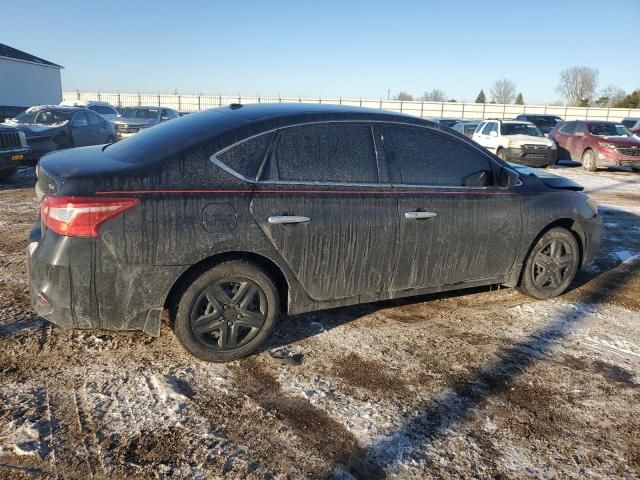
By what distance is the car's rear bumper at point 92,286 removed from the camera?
2.91m

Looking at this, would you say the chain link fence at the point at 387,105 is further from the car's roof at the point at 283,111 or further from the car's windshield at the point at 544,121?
the car's roof at the point at 283,111

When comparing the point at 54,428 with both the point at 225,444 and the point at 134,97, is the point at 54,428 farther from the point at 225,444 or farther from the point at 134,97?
the point at 134,97

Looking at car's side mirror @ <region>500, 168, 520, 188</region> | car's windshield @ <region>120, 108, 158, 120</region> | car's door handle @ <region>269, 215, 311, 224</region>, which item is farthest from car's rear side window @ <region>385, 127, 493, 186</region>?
car's windshield @ <region>120, 108, 158, 120</region>

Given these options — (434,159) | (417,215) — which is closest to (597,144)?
(434,159)

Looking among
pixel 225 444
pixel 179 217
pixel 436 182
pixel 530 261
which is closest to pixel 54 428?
pixel 225 444

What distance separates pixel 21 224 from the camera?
672 cm

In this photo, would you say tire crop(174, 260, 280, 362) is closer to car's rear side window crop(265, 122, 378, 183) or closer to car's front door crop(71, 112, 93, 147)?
car's rear side window crop(265, 122, 378, 183)

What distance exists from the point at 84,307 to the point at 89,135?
11.4 meters

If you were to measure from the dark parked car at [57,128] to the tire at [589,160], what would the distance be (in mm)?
14654

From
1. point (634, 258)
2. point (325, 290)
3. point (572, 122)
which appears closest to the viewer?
point (325, 290)

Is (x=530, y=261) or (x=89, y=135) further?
(x=89, y=135)

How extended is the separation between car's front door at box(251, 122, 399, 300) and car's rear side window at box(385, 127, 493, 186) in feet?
0.75

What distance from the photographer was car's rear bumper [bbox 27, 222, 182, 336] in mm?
2912

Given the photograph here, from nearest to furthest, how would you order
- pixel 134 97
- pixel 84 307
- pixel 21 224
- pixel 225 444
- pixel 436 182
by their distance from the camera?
pixel 225 444 → pixel 84 307 → pixel 436 182 → pixel 21 224 → pixel 134 97
